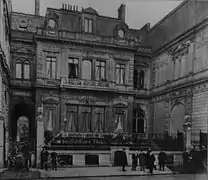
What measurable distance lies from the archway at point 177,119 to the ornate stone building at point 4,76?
1.40m

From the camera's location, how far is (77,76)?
5.70 ft

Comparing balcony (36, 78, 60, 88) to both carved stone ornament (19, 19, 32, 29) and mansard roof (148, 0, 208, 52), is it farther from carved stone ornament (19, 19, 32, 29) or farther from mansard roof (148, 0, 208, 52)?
mansard roof (148, 0, 208, 52)

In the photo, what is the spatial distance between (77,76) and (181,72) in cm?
96

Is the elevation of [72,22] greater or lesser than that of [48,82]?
greater

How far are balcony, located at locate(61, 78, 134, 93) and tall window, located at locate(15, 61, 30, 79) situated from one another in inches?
10.6

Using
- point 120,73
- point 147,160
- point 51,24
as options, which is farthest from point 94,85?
point 147,160

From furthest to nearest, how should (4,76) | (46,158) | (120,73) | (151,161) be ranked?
(151,161)
(120,73)
(46,158)
(4,76)

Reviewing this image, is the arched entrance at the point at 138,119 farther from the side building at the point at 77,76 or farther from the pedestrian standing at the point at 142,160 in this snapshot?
the pedestrian standing at the point at 142,160

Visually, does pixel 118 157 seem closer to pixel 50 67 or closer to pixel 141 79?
pixel 141 79

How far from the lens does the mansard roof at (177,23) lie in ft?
6.48

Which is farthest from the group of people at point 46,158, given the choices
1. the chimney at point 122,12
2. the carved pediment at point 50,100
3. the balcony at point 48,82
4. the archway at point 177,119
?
the chimney at point 122,12

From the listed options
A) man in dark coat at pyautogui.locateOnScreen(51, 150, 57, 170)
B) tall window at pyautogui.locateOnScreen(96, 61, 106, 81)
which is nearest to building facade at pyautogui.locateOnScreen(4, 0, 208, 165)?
tall window at pyautogui.locateOnScreen(96, 61, 106, 81)

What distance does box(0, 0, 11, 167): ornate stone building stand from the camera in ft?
5.23

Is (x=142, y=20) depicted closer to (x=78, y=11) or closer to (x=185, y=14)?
(x=185, y=14)
